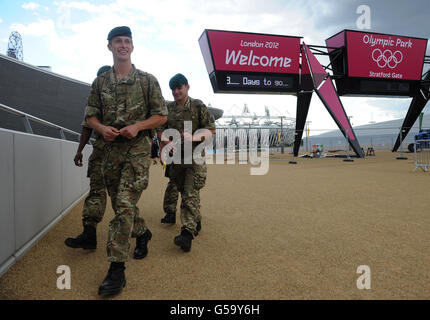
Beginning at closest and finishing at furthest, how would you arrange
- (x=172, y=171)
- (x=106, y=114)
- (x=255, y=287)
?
(x=255, y=287)
(x=106, y=114)
(x=172, y=171)

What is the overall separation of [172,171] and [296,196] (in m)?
3.16

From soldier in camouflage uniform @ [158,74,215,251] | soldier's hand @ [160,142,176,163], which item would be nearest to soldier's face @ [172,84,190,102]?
soldier in camouflage uniform @ [158,74,215,251]

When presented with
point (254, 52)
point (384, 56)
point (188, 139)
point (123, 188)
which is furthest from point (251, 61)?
point (123, 188)

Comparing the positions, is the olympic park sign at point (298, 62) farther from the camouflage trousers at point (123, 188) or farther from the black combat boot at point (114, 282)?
the black combat boot at point (114, 282)

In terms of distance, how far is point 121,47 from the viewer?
207cm

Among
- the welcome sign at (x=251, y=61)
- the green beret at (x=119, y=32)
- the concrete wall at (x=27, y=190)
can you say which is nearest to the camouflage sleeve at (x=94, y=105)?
→ the green beret at (x=119, y=32)

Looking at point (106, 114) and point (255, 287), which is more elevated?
point (106, 114)

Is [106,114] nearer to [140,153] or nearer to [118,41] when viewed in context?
[140,153]

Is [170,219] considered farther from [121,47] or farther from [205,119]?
[121,47]

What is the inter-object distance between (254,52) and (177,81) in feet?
47.0

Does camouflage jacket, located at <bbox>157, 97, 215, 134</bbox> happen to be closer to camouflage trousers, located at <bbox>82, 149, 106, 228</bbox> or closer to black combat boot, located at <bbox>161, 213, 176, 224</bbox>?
camouflage trousers, located at <bbox>82, 149, 106, 228</bbox>

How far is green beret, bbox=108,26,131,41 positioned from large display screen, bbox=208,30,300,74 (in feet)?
45.2

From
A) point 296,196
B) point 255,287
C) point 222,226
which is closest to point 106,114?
point 255,287
